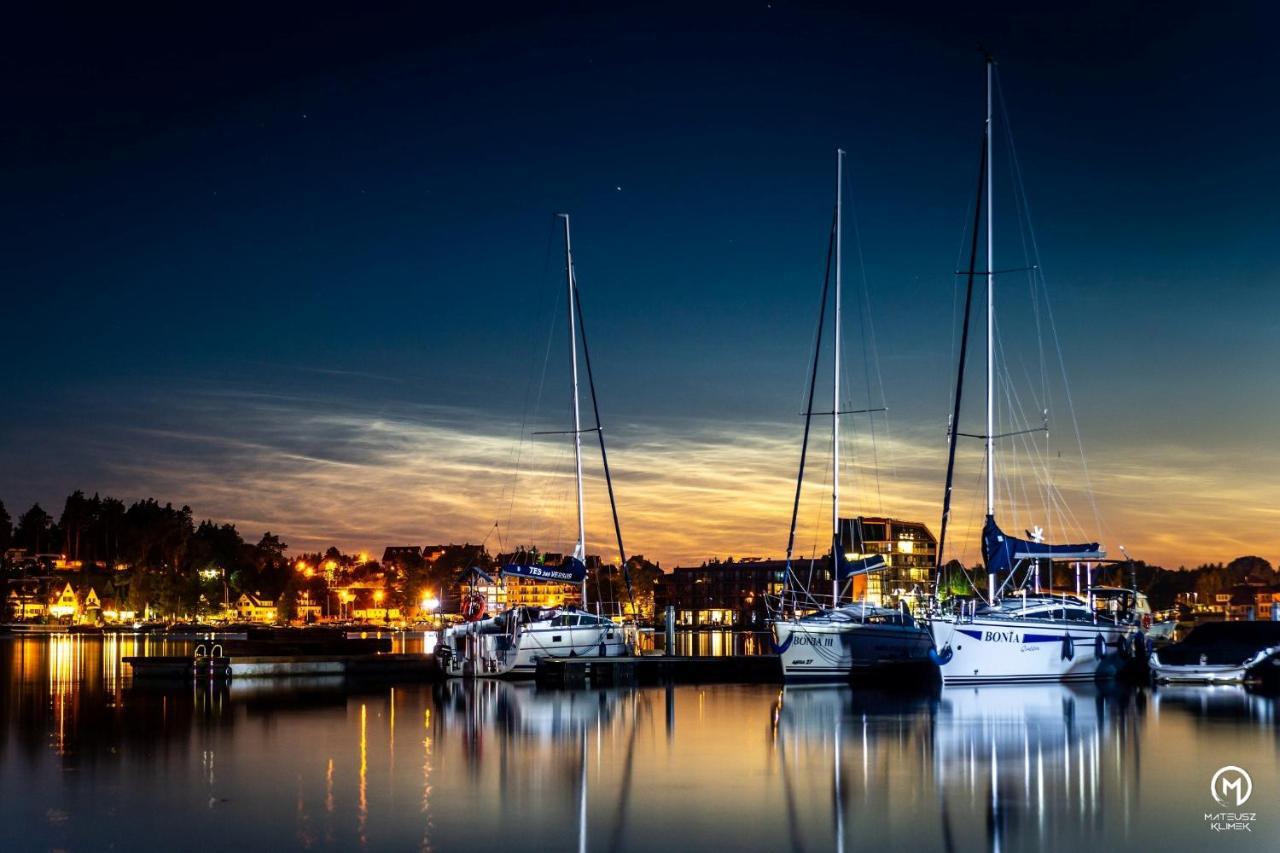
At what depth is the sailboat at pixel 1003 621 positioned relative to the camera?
4875 cm

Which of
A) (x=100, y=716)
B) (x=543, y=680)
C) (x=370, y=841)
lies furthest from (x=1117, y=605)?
(x=370, y=841)

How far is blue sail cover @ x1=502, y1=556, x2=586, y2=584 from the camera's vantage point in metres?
58.1

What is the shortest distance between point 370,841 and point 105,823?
15.5 feet

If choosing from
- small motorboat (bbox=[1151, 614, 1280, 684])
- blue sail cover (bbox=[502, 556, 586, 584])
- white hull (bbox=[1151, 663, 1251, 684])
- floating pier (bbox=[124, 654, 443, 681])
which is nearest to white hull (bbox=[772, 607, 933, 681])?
blue sail cover (bbox=[502, 556, 586, 584])

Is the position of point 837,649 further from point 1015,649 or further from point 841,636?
point 1015,649

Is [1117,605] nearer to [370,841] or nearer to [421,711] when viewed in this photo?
[421,711]

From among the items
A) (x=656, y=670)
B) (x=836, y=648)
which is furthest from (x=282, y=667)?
(x=836, y=648)

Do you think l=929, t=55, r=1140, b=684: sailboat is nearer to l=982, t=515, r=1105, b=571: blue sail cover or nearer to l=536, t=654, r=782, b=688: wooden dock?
l=982, t=515, r=1105, b=571: blue sail cover

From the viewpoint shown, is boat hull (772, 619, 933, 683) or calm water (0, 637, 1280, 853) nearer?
calm water (0, 637, 1280, 853)

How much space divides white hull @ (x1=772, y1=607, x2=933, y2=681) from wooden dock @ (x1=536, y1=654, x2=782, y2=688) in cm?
189

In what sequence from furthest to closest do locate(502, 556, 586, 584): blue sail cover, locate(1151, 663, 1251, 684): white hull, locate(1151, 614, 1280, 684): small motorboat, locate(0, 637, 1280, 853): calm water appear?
locate(502, 556, 586, 584): blue sail cover
locate(1151, 614, 1280, 684): small motorboat
locate(1151, 663, 1251, 684): white hull
locate(0, 637, 1280, 853): calm water

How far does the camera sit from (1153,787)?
978 inches

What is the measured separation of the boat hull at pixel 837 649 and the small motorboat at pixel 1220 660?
1115cm

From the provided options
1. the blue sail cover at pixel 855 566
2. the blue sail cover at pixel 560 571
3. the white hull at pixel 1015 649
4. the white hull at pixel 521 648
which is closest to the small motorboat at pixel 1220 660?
the white hull at pixel 1015 649
